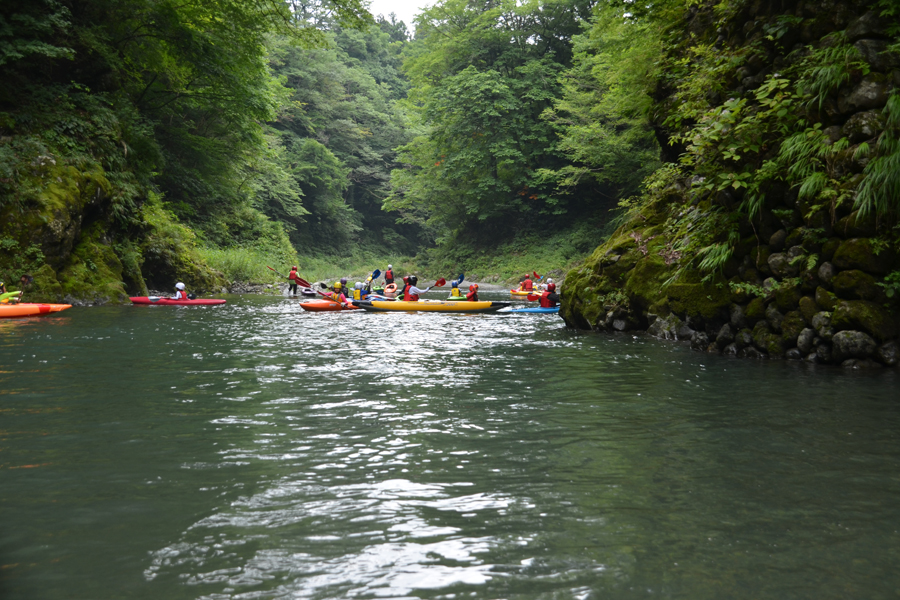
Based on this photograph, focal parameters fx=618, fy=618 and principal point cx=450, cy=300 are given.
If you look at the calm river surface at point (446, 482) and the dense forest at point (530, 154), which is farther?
the dense forest at point (530, 154)

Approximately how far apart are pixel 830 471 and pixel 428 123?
35.0 metres

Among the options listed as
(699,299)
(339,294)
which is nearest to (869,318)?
(699,299)

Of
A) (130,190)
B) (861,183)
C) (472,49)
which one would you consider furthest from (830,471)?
(472,49)

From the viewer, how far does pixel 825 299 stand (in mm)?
7578

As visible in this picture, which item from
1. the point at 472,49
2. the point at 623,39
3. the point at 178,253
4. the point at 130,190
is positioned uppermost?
the point at 472,49

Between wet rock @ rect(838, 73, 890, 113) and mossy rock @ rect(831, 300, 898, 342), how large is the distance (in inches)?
77.3

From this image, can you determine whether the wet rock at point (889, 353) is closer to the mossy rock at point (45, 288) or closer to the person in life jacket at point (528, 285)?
the person in life jacket at point (528, 285)

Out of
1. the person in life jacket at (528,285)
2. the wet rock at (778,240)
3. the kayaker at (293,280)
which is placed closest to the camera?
the wet rock at (778,240)

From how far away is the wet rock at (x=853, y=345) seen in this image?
7417 millimetres

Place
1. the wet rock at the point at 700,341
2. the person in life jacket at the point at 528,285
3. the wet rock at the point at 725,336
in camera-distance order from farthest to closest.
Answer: the person in life jacket at the point at 528,285 < the wet rock at the point at 700,341 < the wet rock at the point at 725,336

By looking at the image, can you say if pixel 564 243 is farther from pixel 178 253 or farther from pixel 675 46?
pixel 675 46

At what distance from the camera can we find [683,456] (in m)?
4.41

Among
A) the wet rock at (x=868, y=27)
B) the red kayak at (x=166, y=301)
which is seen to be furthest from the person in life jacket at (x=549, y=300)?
Answer: the wet rock at (x=868, y=27)

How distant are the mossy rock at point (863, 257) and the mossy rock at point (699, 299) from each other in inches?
67.4
